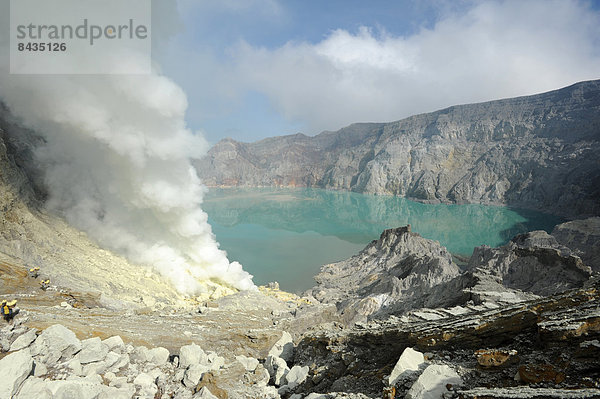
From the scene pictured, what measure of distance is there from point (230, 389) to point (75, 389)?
3274 mm

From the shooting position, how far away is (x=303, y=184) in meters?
151

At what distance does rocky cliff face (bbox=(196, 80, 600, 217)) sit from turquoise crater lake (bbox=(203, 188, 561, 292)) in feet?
30.5

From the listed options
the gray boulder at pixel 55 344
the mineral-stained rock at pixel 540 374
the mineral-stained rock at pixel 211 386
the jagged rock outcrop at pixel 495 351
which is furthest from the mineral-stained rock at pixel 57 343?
the mineral-stained rock at pixel 540 374

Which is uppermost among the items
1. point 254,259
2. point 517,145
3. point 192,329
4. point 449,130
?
point 449,130

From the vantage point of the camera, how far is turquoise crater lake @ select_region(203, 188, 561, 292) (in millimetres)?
33844

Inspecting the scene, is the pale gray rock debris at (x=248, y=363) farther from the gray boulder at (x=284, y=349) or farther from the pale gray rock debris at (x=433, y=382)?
the pale gray rock debris at (x=433, y=382)

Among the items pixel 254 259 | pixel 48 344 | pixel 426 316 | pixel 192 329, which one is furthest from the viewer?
pixel 254 259

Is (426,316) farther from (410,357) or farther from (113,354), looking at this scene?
(113,354)

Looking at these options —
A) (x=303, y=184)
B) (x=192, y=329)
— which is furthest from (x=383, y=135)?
(x=192, y=329)

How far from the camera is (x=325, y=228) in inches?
2125

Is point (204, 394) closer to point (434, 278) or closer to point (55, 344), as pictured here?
point (55, 344)

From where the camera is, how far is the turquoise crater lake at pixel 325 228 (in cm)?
3384

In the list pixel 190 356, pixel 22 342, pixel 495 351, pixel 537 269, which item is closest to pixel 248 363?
pixel 190 356

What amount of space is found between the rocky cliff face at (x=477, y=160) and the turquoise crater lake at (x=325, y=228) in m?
9.30
